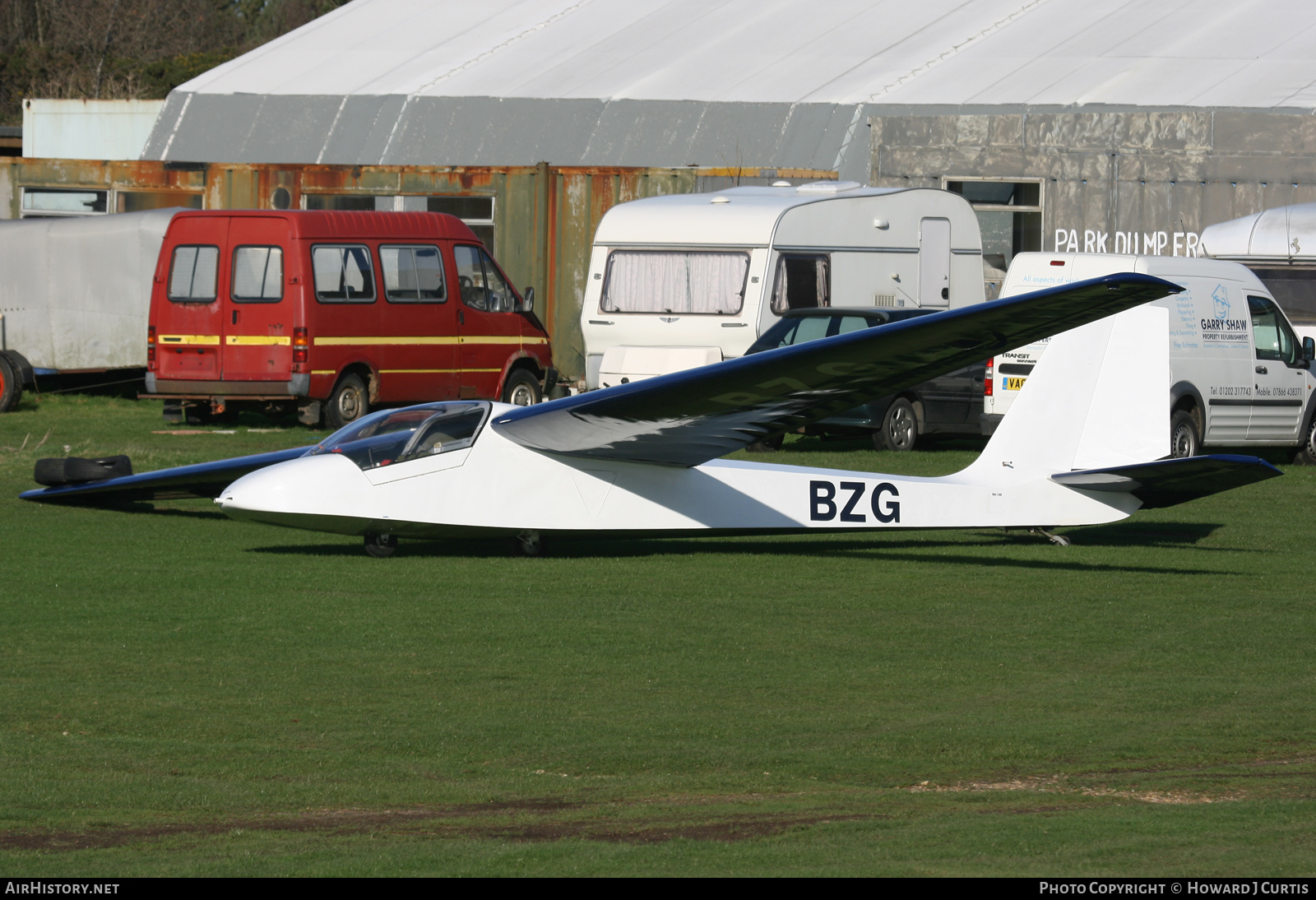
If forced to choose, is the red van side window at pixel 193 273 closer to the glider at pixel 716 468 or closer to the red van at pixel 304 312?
the red van at pixel 304 312

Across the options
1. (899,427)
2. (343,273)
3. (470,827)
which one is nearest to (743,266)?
(899,427)

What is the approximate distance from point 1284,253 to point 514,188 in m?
13.4

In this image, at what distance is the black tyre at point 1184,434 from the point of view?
803 inches

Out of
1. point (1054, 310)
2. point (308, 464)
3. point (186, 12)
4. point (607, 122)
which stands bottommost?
point (308, 464)

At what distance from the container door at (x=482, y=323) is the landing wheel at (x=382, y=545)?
41.7 ft

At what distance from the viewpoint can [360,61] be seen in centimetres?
4206

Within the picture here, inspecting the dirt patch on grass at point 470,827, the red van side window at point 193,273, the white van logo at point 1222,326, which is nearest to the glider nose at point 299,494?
the dirt patch on grass at point 470,827

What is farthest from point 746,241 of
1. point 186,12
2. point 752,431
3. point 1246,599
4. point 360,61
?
point 186,12

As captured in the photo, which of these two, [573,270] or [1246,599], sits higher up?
[573,270]

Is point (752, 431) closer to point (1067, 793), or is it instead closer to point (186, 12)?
point (1067, 793)

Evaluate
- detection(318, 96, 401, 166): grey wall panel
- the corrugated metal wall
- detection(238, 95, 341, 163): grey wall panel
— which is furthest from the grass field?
detection(238, 95, 341, 163): grey wall panel

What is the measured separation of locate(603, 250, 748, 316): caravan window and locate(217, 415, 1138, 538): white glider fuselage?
10318 mm

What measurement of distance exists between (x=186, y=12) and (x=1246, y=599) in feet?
275

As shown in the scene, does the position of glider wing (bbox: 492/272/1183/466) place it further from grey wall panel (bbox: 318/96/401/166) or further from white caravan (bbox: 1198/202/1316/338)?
grey wall panel (bbox: 318/96/401/166)
